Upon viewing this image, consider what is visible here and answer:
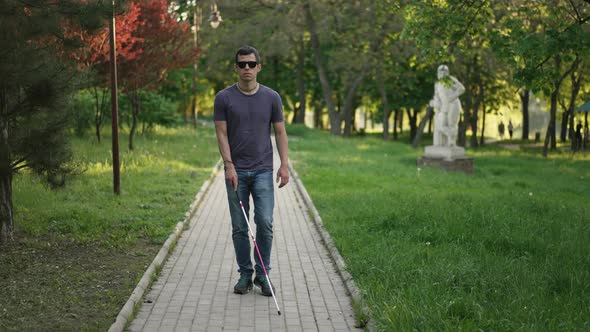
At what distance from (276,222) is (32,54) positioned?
4.79 metres

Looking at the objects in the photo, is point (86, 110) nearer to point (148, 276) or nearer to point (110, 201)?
point (110, 201)

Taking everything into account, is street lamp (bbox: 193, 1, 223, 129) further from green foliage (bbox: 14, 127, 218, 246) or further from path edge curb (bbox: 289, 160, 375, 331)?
path edge curb (bbox: 289, 160, 375, 331)

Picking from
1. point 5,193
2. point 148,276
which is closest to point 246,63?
point 148,276

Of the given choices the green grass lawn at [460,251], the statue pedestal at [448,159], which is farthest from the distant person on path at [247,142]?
the statue pedestal at [448,159]

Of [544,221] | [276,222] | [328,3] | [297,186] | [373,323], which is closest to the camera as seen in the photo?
[373,323]

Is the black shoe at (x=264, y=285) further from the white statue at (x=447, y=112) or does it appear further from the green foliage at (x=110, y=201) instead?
the white statue at (x=447, y=112)

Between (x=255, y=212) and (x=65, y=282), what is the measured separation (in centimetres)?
202

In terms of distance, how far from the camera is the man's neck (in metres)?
6.39

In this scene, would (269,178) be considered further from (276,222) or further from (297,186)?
(297,186)

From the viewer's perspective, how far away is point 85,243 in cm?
876

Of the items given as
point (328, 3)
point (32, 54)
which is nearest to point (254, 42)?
point (328, 3)

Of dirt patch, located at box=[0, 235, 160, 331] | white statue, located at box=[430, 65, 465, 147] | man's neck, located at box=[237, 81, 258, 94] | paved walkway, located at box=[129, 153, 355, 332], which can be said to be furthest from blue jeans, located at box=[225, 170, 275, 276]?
white statue, located at box=[430, 65, 465, 147]

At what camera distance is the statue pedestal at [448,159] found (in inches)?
851

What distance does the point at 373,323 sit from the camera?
5.57 metres
